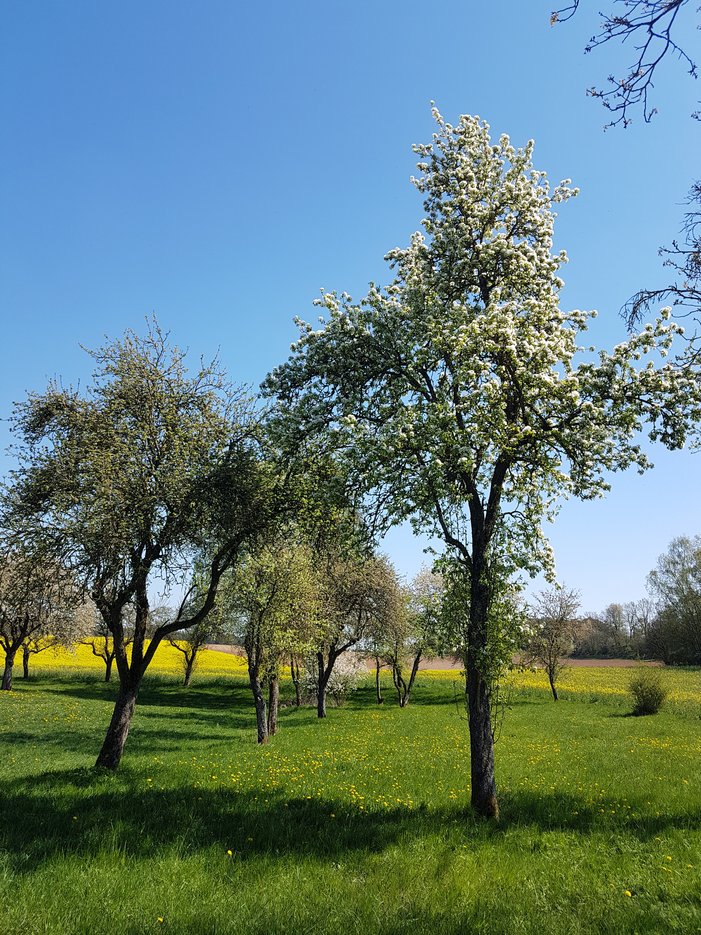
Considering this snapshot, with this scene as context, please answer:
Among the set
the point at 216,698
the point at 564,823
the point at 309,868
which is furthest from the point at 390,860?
the point at 216,698

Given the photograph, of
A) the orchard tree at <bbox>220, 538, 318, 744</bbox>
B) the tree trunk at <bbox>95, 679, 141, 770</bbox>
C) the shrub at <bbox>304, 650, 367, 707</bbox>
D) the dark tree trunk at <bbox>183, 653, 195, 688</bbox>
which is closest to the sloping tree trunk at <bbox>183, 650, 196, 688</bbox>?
the dark tree trunk at <bbox>183, 653, 195, 688</bbox>

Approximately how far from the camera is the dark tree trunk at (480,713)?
36.9 ft

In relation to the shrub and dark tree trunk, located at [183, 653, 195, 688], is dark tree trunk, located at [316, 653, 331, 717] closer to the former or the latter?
the shrub

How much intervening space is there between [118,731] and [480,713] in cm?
1022

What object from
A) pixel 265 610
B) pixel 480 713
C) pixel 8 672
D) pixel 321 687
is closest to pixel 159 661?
pixel 8 672

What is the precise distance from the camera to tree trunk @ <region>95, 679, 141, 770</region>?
1515cm

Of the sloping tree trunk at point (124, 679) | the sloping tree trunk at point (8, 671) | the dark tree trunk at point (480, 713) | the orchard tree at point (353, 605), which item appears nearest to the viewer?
the dark tree trunk at point (480, 713)

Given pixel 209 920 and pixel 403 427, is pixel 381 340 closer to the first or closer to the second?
pixel 403 427

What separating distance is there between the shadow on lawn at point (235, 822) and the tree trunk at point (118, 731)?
1996mm

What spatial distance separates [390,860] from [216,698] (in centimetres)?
5156

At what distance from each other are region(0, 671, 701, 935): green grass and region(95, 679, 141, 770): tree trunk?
0.51 meters

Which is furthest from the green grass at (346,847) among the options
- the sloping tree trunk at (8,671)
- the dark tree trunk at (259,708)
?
the sloping tree trunk at (8,671)

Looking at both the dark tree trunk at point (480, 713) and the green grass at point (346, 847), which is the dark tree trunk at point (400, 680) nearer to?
the green grass at point (346, 847)

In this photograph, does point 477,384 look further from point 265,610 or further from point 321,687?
Result: point 321,687
